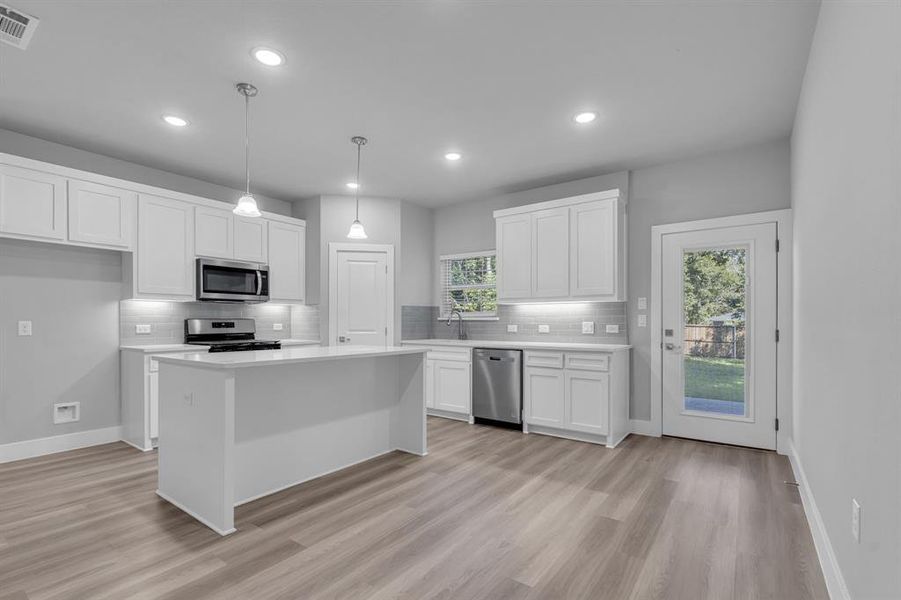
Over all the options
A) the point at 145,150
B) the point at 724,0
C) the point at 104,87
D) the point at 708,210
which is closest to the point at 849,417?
the point at 724,0

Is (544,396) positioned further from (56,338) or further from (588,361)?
(56,338)

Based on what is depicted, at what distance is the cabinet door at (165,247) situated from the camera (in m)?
4.30

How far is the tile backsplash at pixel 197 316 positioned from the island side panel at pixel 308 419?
2290 mm

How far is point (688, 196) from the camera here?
14.4ft

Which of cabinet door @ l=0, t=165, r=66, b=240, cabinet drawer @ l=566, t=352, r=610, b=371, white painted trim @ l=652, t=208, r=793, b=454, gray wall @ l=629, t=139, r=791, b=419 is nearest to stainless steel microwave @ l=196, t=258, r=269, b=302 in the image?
cabinet door @ l=0, t=165, r=66, b=240

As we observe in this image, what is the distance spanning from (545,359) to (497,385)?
24.7 inches

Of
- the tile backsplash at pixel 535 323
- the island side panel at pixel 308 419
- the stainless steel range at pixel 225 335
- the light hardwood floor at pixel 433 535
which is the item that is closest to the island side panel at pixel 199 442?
the light hardwood floor at pixel 433 535

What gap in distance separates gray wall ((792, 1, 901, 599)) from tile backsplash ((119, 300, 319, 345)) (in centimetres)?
498

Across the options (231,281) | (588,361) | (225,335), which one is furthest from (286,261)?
(588,361)

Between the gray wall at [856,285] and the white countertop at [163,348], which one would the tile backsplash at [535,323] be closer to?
the gray wall at [856,285]

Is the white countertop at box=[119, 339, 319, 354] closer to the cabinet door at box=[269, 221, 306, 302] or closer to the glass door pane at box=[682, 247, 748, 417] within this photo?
the cabinet door at box=[269, 221, 306, 302]

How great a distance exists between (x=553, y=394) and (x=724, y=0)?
131 inches

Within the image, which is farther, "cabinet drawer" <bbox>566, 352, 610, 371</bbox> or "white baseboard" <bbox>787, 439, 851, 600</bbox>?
"cabinet drawer" <bbox>566, 352, 610, 371</bbox>

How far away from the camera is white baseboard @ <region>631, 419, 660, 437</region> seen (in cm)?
451
